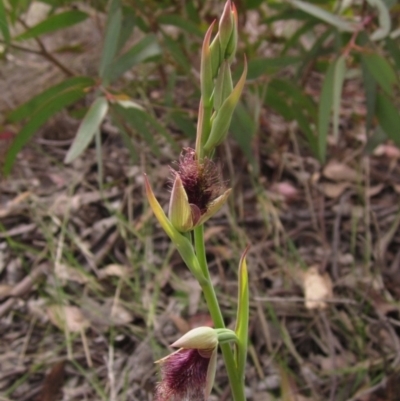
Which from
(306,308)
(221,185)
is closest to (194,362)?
(221,185)

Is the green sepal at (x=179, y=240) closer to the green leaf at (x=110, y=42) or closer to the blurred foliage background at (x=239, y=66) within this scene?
the blurred foliage background at (x=239, y=66)

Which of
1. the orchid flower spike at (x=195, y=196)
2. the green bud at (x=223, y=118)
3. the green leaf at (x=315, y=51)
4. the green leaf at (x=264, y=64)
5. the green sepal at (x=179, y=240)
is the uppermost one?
the green leaf at (x=315, y=51)

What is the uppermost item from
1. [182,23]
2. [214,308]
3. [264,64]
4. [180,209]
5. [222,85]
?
[182,23]

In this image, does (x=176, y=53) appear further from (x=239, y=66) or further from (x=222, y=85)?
(x=222, y=85)

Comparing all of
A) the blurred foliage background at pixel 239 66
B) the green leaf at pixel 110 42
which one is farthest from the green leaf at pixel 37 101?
the green leaf at pixel 110 42

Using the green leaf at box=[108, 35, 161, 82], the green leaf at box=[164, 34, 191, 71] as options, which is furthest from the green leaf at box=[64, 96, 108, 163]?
the green leaf at box=[164, 34, 191, 71]

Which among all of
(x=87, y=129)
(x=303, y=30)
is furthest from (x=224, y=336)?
(x=303, y=30)
